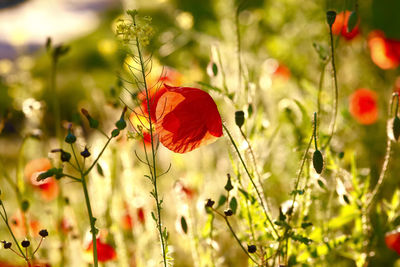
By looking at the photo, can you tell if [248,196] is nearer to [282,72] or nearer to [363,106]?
[363,106]

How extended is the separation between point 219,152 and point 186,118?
2.98 ft

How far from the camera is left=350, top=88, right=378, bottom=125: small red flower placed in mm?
1375

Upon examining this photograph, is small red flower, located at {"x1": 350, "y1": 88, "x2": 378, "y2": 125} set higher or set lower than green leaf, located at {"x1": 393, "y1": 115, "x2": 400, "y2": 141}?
higher

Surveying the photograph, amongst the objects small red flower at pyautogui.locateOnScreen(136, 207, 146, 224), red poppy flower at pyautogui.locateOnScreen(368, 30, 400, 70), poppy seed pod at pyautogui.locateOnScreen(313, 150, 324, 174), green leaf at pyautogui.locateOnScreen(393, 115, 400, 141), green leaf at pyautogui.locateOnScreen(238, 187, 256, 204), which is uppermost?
red poppy flower at pyautogui.locateOnScreen(368, 30, 400, 70)

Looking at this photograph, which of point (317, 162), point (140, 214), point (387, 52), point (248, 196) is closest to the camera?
point (317, 162)

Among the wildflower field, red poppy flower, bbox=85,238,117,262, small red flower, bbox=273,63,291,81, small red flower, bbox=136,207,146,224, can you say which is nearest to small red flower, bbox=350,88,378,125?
the wildflower field

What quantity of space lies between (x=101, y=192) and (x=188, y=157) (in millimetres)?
424

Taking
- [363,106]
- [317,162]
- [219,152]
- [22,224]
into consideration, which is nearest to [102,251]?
[22,224]

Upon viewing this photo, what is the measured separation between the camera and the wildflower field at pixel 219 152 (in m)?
0.57

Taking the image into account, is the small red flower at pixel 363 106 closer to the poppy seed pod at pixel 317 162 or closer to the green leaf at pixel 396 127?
the green leaf at pixel 396 127

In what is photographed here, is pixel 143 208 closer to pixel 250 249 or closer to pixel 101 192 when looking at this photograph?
pixel 101 192

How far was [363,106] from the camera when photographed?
138cm

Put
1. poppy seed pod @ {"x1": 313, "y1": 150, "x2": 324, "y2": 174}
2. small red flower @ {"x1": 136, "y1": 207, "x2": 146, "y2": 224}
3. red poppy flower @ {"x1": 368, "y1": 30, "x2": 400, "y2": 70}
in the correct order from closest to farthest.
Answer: poppy seed pod @ {"x1": 313, "y1": 150, "x2": 324, "y2": 174} < small red flower @ {"x1": 136, "y1": 207, "x2": 146, "y2": 224} < red poppy flower @ {"x1": 368, "y1": 30, "x2": 400, "y2": 70}

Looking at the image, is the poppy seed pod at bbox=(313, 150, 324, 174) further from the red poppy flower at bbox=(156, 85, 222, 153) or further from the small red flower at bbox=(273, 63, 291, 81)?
the small red flower at bbox=(273, 63, 291, 81)
